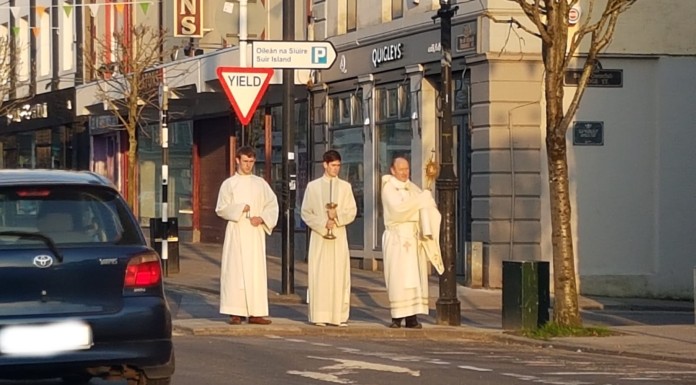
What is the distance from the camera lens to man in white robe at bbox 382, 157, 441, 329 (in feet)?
53.1

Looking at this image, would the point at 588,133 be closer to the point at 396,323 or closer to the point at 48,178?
the point at 396,323

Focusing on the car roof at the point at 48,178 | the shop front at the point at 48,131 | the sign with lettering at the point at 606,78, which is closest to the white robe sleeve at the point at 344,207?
the car roof at the point at 48,178

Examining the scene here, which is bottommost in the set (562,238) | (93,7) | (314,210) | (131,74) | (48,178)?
(562,238)

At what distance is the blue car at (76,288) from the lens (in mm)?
9039

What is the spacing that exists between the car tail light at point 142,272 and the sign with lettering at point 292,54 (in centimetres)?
968

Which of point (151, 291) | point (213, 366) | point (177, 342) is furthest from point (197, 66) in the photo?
point (151, 291)

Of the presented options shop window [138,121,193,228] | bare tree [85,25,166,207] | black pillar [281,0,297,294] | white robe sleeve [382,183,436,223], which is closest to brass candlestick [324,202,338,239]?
white robe sleeve [382,183,436,223]

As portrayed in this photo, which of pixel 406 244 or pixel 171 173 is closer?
pixel 406 244

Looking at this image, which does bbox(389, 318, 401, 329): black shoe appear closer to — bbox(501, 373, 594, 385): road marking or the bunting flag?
bbox(501, 373, 594, 385): road marking

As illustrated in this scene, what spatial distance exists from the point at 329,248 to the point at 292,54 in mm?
3672

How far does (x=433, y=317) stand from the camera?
18.5 meters

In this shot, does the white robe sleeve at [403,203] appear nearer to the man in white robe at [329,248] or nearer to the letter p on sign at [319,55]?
the man in white robe at [329,248]

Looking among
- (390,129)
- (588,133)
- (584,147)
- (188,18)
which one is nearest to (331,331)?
(584,147)

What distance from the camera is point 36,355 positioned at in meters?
9.04
